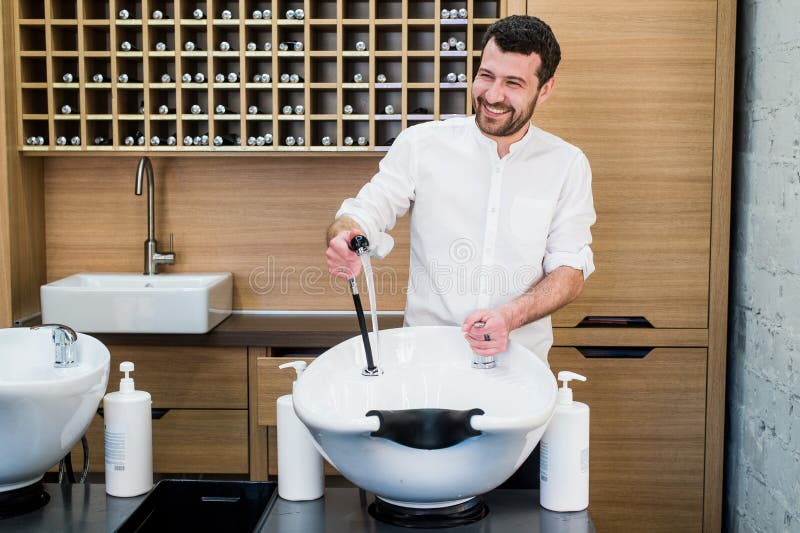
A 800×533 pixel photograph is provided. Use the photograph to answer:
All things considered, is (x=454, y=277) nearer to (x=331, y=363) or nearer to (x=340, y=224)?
(x=340, y=224)

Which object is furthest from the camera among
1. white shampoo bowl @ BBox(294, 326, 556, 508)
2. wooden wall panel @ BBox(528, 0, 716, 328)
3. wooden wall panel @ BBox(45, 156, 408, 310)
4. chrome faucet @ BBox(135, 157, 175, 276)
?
wooden wall panel @ BBox(45, 156, 408, 310)

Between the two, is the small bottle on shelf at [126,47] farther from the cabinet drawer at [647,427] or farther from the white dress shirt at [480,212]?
the cabinet drawer at [647,427]

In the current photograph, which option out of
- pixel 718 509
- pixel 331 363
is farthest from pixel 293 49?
pixel 718 509

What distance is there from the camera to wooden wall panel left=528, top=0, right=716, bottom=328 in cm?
281

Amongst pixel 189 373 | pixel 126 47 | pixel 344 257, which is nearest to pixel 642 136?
pixel 344 257

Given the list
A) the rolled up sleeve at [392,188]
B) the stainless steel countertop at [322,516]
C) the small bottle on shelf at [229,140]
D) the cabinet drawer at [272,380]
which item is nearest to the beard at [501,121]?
the rolled up sleeve at [392,188]

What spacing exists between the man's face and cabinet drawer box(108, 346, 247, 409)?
4.36 ft

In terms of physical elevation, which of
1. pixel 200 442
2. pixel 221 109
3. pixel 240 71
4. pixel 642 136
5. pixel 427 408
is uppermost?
pixel 240 71

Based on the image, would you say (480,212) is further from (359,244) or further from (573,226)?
(359,244)

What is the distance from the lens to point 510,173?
2205mm

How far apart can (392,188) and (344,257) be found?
22.8 inches

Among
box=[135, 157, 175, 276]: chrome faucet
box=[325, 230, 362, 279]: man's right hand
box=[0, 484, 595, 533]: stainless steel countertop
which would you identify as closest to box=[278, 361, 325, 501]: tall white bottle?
box=[0, 484, 595, 533]: stainless steel countertop

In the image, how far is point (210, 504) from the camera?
169cm

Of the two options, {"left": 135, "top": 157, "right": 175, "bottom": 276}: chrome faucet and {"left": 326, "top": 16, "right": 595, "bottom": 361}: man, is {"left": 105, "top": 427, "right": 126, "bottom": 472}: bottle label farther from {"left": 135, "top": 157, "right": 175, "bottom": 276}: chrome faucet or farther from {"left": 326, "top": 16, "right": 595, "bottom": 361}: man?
{"left": 135, "top": 157, "right": 175, "bottom": 276}: chrome faucet
